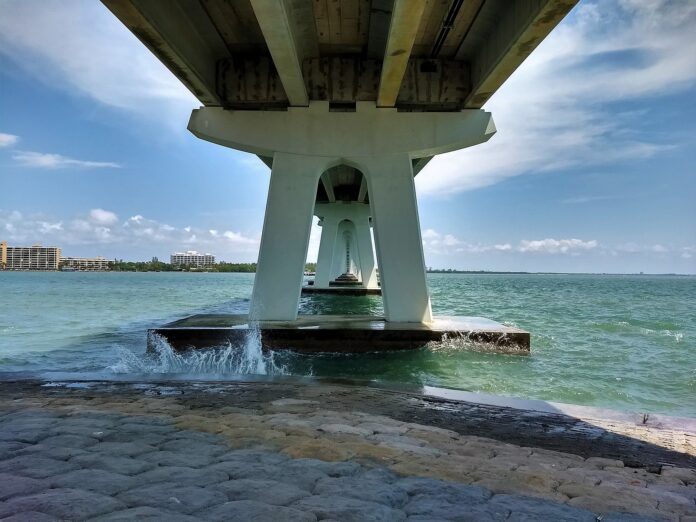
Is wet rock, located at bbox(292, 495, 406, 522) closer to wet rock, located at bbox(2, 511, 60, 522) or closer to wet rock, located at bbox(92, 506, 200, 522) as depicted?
wet rock, located at bbox(92, 506, 200, 522)

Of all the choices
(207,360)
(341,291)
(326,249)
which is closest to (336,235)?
(326,249)

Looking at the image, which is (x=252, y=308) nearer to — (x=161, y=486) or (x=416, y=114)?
(x=416, y=114)

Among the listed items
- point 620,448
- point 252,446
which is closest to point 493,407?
point 620,448

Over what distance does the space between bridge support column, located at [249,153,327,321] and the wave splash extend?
212cm

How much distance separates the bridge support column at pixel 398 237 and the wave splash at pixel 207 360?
414cm

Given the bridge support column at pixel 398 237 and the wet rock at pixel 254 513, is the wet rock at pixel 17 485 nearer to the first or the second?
the wet rock at pixel 254 513

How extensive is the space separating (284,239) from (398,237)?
10.5 ft

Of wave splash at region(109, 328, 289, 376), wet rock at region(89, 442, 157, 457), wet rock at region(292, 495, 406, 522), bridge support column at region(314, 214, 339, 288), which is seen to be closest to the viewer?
wet rock at region(292, 495, 406, 522)

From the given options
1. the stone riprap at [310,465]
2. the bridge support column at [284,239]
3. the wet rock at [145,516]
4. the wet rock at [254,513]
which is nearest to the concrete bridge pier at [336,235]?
the bridge support column at [284,239]

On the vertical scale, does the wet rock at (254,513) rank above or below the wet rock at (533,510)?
above

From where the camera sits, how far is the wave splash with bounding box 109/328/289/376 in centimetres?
991

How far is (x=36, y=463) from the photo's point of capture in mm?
2938

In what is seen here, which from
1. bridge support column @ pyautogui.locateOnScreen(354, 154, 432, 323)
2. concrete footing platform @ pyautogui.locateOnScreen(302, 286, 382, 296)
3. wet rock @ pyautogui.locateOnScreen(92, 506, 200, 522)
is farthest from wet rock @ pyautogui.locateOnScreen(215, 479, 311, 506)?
concrete footing platform @ pyautogui.locateOnScreen(302, 286, 382, 296)

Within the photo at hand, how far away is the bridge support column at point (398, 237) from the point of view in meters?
13.9
